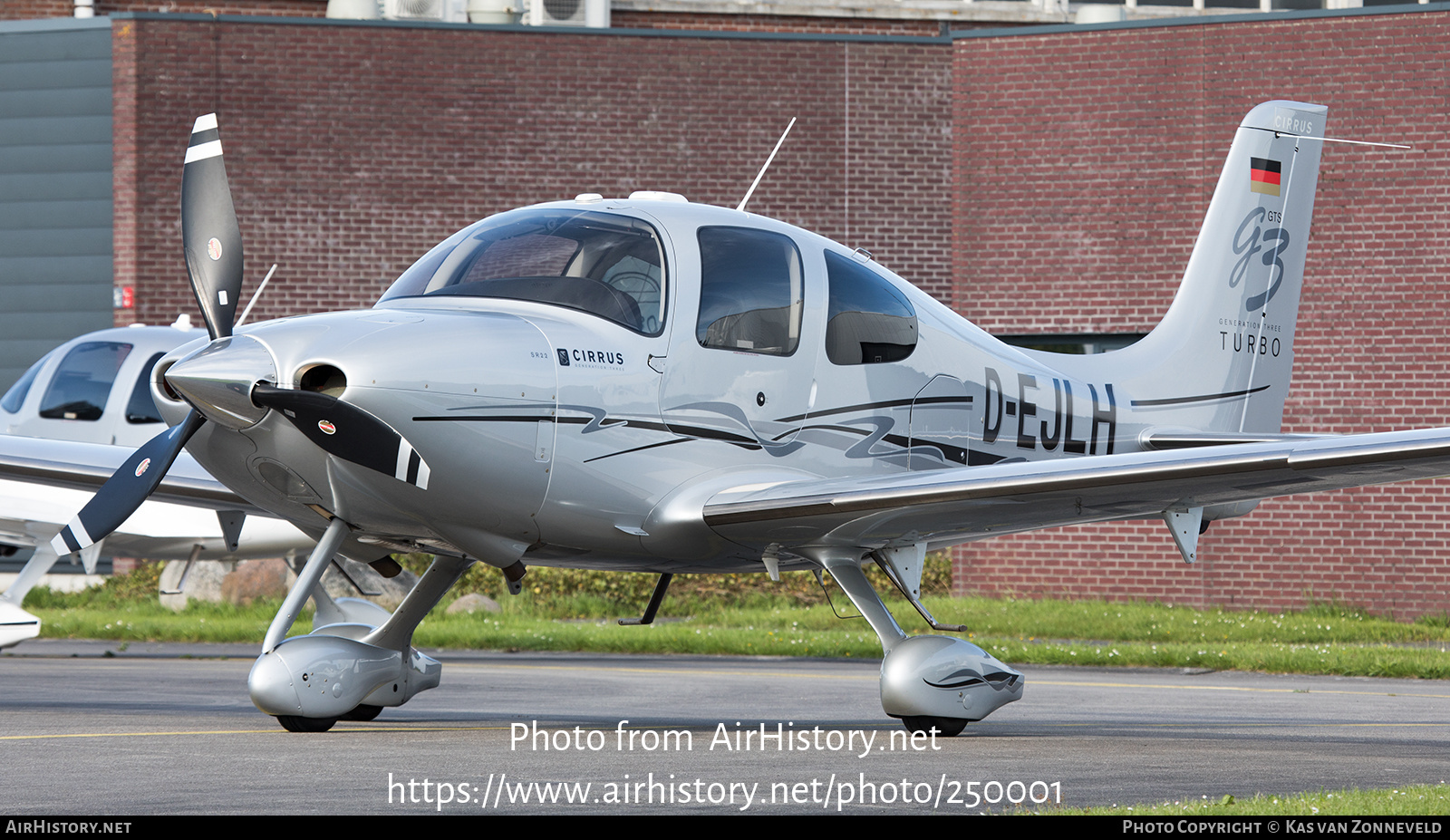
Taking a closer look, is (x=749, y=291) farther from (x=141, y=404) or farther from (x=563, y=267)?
(x=141, y=404)

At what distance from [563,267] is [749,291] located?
3.32 ft

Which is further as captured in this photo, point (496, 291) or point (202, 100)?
point (202, 100)

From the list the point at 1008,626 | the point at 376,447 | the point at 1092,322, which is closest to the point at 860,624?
the point at 1008,626

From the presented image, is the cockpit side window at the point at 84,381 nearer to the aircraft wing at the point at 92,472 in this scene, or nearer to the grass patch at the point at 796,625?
the grass patch at the point at 796,625

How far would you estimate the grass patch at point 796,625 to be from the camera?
14.9m

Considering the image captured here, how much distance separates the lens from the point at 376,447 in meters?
7.28

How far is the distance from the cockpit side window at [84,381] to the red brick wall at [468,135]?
7.17m

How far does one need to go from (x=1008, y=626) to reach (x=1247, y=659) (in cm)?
344

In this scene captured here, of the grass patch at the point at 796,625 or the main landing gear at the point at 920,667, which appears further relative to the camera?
the grass patch at the point at 796,625

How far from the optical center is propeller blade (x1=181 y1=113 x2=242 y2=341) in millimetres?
7906

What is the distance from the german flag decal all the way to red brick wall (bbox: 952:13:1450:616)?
712 centimetres

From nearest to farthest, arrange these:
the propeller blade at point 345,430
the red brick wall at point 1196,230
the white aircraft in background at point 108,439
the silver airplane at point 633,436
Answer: the propeller blade at point 345,430
the silver airplane at point 633,436
the white aircraft in background at point 108,439
the red brick wall at point 1196,230

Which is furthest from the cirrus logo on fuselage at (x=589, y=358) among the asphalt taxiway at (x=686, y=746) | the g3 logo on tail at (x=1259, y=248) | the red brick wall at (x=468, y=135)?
the red brick wall at (x=468, y=135)

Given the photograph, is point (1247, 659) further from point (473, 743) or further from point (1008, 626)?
point (473, 743)
